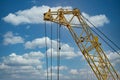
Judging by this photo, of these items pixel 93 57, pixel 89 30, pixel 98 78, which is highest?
pixel 89 30

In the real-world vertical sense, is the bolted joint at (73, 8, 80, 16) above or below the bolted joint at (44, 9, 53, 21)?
above

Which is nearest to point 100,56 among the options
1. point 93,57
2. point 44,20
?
point 93,57

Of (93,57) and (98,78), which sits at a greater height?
(93,57)

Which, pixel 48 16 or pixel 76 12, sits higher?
pixel 76 12

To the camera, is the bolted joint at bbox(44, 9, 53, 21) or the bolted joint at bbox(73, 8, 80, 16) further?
the bolted joint at bbox(73, 8, 80, 16)

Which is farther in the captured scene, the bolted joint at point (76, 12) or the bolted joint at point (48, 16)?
the bolted joint at point (76, 12)

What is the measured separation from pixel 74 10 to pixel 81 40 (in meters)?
5.35

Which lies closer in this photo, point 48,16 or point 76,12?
point 48,16

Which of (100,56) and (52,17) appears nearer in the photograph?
(52,17)

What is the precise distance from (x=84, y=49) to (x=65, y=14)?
701cm

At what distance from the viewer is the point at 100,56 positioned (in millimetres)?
53875

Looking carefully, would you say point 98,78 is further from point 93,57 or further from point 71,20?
point 71,20

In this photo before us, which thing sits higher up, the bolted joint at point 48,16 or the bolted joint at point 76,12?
the bolted joint at point 76,12

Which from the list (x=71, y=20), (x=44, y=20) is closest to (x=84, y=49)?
(x=71, y=20)
